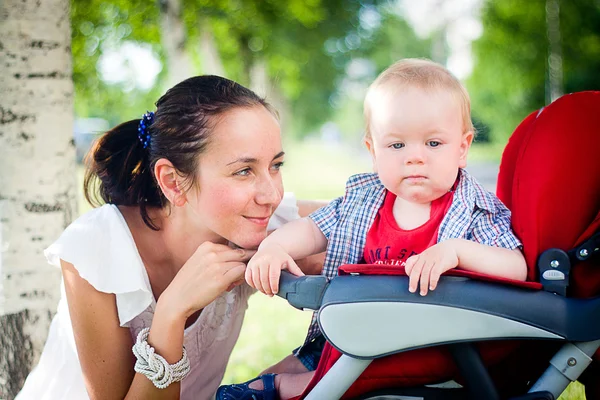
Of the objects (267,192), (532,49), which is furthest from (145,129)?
(532,49)

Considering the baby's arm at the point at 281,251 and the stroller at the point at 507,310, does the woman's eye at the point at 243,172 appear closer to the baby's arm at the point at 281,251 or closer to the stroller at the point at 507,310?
the baby's arm at the point at 281,251

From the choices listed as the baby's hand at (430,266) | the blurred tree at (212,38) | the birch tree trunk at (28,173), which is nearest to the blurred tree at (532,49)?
the blurred tree at (212,38)

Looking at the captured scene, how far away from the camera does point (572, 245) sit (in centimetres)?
183

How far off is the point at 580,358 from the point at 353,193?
94cm

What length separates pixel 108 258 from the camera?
7.61 feet

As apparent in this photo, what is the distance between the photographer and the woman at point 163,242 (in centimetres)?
216

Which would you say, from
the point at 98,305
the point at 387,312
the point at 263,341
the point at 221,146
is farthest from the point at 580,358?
the point at 263,341

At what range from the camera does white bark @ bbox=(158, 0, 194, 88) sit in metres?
10.4

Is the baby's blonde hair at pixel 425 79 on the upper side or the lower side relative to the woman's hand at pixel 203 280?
upper

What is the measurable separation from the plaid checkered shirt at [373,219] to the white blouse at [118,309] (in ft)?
1.42

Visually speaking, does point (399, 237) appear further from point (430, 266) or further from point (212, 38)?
point (212, 38)

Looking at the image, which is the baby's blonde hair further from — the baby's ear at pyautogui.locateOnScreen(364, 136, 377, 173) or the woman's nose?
the woman's nose

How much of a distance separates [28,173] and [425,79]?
6.52 ft

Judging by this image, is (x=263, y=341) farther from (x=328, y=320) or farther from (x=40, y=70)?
(x=328, y=320)
